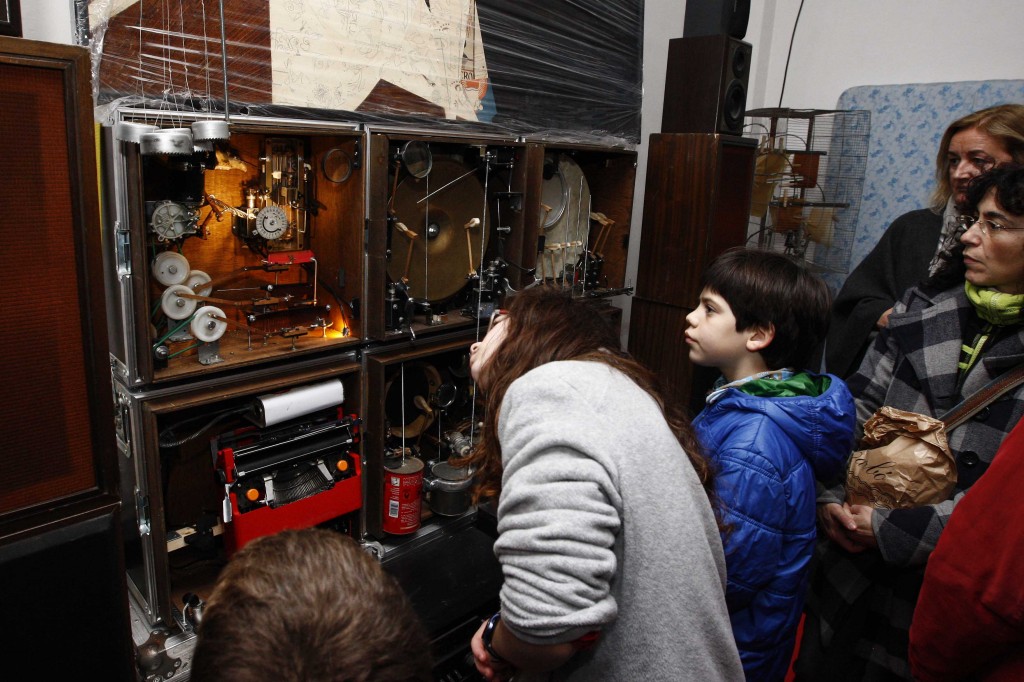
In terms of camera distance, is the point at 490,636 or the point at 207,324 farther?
the point at 207,324

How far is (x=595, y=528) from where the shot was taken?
0.84m

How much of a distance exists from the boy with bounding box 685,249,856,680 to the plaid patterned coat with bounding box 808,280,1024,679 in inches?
9.1

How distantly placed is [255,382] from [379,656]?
142 cm

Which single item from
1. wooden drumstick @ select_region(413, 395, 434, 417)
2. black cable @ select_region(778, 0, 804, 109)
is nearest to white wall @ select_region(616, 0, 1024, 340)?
black cable @ select_region(778, 0, 804, 109)

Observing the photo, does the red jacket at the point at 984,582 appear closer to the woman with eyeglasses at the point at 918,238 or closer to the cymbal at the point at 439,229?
the woman with eyeglasses at the point at 918,238

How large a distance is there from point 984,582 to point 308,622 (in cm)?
92

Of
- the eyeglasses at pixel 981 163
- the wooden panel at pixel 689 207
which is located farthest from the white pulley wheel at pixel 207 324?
the eyeglasses at pixel 981 163

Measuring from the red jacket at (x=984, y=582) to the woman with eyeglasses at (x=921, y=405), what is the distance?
33 cm

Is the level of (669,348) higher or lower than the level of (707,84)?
lower

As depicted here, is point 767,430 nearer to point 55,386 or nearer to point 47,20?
point 55,386

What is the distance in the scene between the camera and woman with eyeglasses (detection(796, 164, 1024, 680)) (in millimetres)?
1360

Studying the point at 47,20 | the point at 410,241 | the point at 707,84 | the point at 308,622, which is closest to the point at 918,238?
the point at 707,84

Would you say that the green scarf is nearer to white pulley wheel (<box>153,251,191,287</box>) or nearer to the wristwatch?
the wristwatch

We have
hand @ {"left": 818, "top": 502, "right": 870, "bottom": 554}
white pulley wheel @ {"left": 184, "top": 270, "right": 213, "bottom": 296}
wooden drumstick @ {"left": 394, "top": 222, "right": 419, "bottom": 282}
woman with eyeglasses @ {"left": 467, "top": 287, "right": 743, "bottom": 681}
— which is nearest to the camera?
woman with eyeglasses @ {"left": 467, "top": 287, "right": 743, "bottom": 681}
